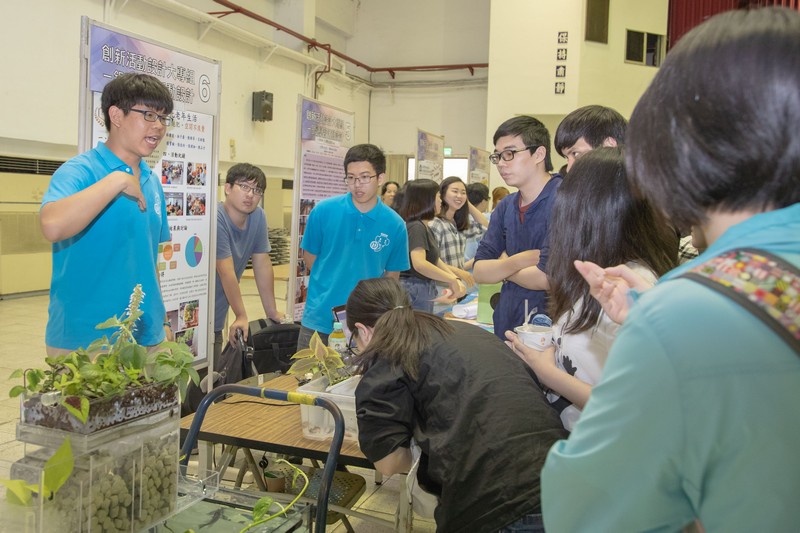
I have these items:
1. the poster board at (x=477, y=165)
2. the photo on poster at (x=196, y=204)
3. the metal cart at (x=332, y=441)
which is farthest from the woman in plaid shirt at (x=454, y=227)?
the poster board at (x=477, y=165)

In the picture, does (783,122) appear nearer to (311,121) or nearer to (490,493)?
(490,493)

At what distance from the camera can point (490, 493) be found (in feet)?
4.89

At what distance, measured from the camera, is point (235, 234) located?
366 cm

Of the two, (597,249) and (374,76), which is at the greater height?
(374,76)

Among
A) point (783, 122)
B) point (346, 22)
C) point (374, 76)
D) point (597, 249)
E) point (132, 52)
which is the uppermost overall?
point (346, 22)

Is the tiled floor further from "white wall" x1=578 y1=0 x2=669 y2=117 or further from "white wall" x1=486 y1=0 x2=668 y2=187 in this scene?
"white wall" x1=578 y1=0 x2=669 y2=117

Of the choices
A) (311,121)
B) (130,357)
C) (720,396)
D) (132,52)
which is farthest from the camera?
(311,121)

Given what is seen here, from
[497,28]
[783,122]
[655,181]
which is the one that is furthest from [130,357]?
[497,28]

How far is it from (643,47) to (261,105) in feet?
24.0

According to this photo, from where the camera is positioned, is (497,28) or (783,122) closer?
(783,122)

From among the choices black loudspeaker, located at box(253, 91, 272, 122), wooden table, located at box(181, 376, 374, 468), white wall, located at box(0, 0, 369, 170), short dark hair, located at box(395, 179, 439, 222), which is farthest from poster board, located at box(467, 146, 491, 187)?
wooden table, located at box(181, 376, 374, 468)

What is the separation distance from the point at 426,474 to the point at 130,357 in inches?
32.8

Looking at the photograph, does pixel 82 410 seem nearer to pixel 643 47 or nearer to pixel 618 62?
pixel 618 62

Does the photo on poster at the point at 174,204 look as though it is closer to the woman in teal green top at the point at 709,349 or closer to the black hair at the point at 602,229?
the black hair at the point at 602,229
